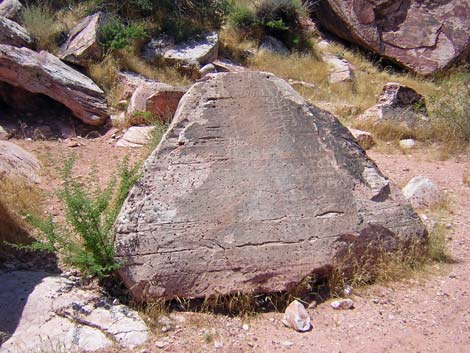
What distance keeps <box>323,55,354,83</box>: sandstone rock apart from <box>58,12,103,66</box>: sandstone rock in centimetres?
423

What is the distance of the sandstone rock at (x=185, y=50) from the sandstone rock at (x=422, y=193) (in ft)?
15.2

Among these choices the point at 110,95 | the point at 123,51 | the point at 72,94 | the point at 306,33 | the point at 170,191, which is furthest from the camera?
the point at 306,33

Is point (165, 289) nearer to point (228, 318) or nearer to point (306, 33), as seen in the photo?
point (228, 318)

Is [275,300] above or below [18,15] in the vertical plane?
below

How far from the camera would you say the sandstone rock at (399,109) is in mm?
7305

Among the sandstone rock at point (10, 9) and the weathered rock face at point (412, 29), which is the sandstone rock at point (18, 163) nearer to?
the sandstone rock at point (10, 9)

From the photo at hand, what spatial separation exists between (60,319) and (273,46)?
8.13 metres

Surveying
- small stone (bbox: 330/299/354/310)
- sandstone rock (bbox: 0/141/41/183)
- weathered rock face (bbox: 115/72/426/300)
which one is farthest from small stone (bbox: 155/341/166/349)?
A: sandstone rock (bbox: 0/141/41/183)

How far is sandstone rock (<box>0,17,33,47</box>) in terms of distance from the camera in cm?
696

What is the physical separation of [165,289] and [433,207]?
2.86 meters

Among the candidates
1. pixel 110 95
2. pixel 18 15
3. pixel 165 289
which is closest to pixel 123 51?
pixel 110 95

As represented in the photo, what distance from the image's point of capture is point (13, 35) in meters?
7.15

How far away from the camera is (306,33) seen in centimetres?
1088

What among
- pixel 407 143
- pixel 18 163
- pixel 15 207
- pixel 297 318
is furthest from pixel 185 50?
pixel 297 318
